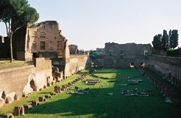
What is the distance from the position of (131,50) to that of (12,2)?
30.1m

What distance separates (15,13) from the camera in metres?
23.2

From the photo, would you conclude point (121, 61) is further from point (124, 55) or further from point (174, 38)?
point (174, 38)

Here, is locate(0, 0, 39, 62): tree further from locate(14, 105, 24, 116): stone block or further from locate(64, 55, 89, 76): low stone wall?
locate(14, 105, 24, 116): stone block

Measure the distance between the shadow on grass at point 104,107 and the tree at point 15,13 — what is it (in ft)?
36.4

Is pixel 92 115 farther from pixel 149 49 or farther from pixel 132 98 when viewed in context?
pixel 149 49

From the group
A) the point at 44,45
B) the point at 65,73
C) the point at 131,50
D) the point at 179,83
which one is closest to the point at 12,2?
the point at 65,73

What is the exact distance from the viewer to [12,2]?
22.1 metres

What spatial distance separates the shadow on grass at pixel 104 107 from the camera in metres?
11.5

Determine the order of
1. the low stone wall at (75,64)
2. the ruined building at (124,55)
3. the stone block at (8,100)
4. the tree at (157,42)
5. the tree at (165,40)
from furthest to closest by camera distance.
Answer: the ruined building at (124,55)
the tree at (157,42)
the tree at (165,40)
the low stone wall at (75,64)
the stone block at (8,100)

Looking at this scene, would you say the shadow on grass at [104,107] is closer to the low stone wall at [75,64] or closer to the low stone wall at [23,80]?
the low stone wall at [23,80]

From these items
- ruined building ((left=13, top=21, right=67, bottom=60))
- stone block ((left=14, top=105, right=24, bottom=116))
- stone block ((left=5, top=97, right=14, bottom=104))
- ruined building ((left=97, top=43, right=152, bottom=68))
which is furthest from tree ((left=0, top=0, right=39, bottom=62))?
ruined building ((left=97, top=43, right=152, bottom=68))

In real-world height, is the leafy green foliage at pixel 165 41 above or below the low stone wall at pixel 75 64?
above

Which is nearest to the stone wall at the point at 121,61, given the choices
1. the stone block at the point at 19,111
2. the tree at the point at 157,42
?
the tree at the point at 157,42

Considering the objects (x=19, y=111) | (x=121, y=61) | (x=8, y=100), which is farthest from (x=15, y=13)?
(x=121, y=61)
